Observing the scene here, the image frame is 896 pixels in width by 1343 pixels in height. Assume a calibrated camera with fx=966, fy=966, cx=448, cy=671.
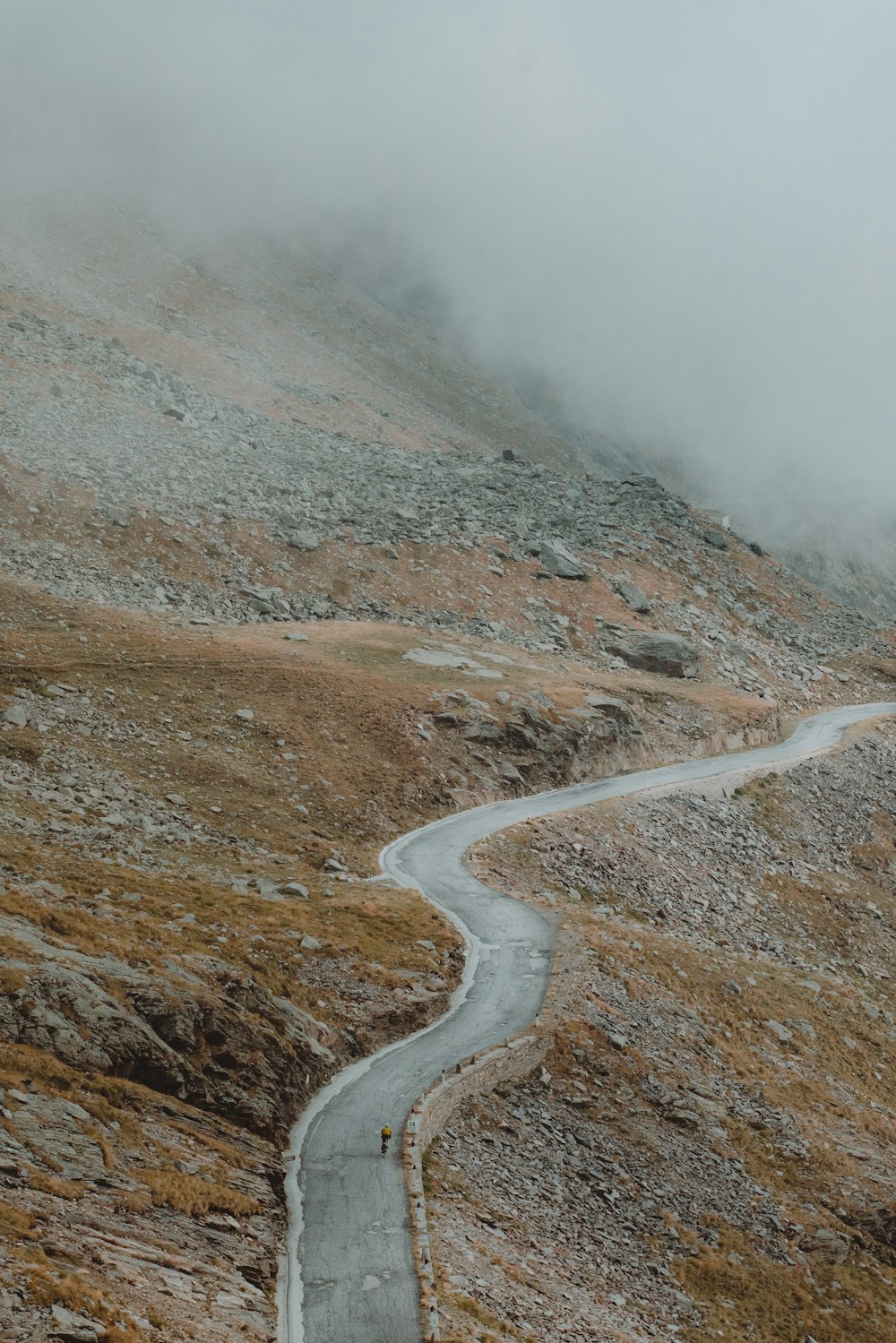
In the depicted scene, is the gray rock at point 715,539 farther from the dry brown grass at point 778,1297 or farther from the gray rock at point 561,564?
the dry brown grass at point 778,1297

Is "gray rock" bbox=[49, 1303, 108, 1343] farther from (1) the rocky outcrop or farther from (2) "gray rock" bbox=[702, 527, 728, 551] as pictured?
(2) "gray rock" bbox=[702, 527, 728, 551]

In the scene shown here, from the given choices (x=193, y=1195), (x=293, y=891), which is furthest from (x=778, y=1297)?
(x=293, y=891)

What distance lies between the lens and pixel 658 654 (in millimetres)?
81938

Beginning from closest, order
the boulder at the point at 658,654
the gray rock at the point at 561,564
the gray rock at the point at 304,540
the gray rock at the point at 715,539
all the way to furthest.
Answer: the gray rock at the point at 304,540 < the boulder at the point at 658,654 < the gray rock at the point at 561,564 < the gray rock at the point at 715,539

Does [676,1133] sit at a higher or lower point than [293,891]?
higher

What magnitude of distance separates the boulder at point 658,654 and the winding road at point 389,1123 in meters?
35.8

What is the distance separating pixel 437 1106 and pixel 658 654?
61.5 meters

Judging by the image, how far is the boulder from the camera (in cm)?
8138

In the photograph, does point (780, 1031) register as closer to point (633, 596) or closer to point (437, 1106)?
point (437, 1106)

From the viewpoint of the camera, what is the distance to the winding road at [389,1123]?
1705 centimetres

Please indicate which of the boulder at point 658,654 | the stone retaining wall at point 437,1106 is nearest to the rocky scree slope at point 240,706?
the boulder at point 658,654

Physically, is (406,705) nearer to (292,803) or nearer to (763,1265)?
(292,803)

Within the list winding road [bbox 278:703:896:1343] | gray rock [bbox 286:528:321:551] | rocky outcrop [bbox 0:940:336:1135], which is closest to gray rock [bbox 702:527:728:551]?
gray rock [bbox 286:528:321:551]

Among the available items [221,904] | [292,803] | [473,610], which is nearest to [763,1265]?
[221,904]
